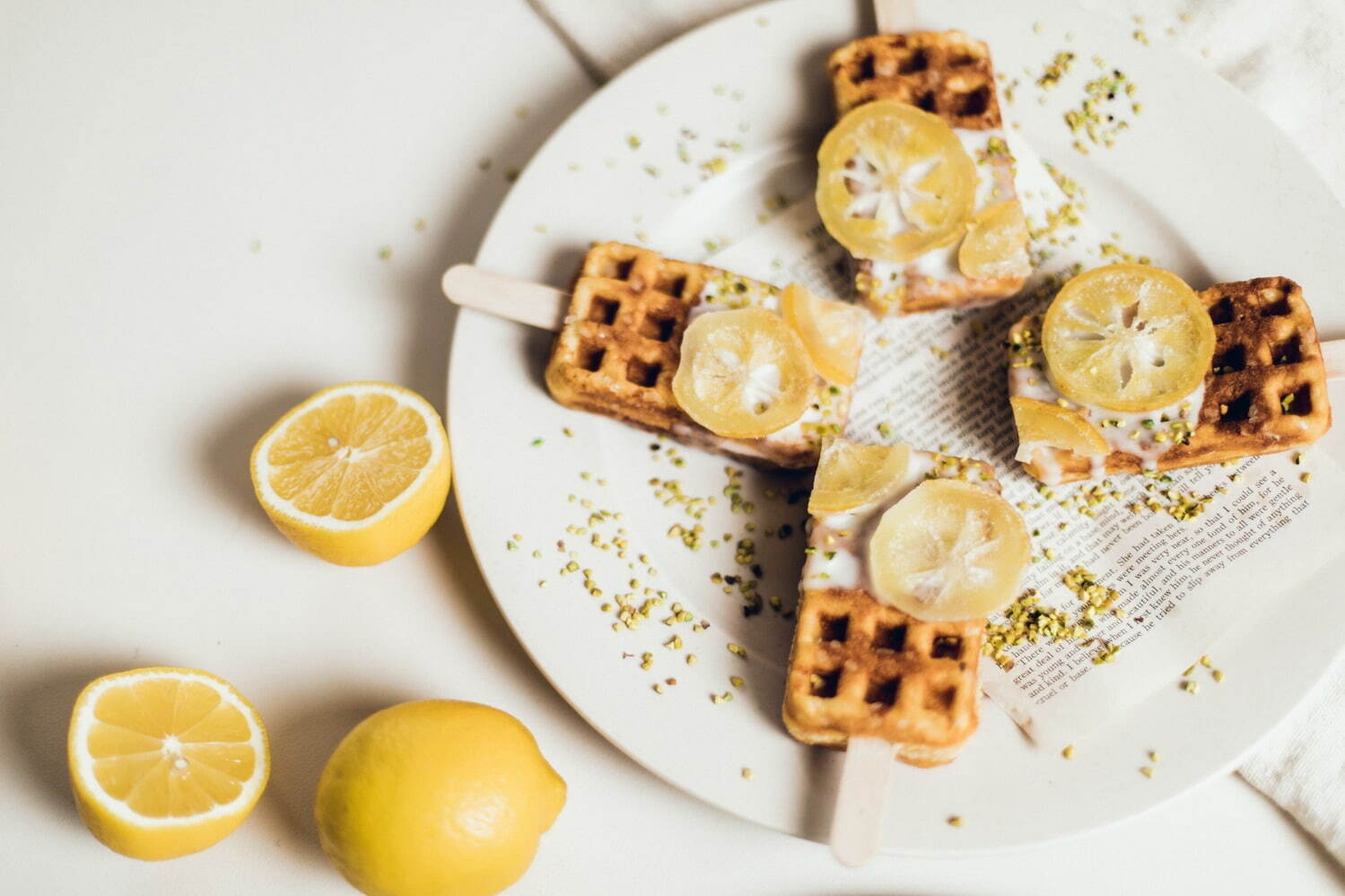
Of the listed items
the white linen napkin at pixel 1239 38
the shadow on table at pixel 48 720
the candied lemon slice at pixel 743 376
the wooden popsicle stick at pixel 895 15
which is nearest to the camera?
the candied lemon slice at pixel 743 376

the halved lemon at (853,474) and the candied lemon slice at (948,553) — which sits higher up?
the halved lemon at (853,474)

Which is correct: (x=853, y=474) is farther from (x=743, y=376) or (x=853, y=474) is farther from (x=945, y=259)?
(x=945, y=259)

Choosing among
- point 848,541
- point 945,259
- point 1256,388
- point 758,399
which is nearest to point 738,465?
point 758,399

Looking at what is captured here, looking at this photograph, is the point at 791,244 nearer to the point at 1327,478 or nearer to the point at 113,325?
the point at 1327,478

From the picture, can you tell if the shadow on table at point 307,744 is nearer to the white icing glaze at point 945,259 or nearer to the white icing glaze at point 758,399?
the white icing glaze at point 758,399

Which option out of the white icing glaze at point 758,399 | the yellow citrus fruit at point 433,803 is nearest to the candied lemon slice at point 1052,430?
the white icing glaze at point 758,399

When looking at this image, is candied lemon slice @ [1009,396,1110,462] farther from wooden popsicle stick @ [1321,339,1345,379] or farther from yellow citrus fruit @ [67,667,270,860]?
yellow citrus fruit @ [67,667,270,860]

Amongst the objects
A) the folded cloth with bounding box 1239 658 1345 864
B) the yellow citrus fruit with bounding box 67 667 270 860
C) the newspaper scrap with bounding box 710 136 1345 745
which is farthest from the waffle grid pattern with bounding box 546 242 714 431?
the folded cloth with bounding box 1239 658 1345 864
